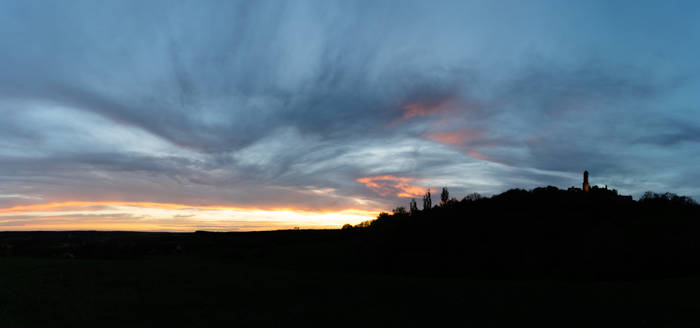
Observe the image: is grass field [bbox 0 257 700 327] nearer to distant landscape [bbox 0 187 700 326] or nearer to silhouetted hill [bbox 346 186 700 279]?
distant landscape [bbox 0 187 700 326]

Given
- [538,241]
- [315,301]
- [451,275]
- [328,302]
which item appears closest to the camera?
[328,302]

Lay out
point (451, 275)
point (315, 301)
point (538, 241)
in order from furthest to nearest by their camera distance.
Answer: point (538, 241)
point (451, 275)
point (315, 301)

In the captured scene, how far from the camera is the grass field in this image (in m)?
12.2

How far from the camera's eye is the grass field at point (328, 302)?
12.2m

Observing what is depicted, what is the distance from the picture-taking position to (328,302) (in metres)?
15.0

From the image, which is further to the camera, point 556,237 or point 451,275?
point 556,237

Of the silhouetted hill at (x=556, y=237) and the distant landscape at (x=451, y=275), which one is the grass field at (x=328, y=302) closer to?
the distant landscape at (x=451, y=275)

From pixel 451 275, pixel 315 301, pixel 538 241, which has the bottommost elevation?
pixel 451 275

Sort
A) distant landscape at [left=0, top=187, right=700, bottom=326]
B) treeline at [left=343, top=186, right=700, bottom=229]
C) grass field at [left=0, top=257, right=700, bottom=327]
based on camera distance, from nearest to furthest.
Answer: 1. grass field at [left=0, top=257, right=700, bottom=327]
2. distant landscape at [left=0, top=187, right=700, bottom=326]
3. treeline at [left=343, top=186, right=700, bottom=229]

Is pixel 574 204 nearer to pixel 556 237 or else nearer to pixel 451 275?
pixel 556 237

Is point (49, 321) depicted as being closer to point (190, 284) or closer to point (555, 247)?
point (190, 284)

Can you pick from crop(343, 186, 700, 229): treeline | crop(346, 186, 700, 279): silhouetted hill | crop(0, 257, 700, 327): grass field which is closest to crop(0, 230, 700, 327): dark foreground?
crop(0, 257, 700, 327): grass field

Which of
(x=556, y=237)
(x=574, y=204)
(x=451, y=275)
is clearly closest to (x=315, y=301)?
(x=451, y=275)

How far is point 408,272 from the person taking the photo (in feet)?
101
